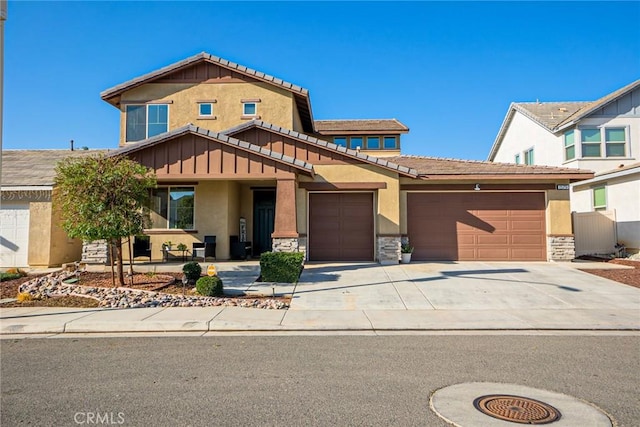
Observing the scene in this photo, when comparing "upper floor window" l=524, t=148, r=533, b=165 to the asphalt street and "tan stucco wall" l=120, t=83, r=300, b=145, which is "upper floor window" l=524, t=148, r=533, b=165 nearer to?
"tan stucco wall" l=120, t=83, r=300, b=145

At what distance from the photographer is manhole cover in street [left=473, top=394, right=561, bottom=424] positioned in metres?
3.94

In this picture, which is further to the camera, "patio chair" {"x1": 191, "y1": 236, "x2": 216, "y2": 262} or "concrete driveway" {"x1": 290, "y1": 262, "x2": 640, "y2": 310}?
"patio chair" {"x1": 191, "y1": 236, "x2": 216, "y2": 262}

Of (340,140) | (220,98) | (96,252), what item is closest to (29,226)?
(96,252)

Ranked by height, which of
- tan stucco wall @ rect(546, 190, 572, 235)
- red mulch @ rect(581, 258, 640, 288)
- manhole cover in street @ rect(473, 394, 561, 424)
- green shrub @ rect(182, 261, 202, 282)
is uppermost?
tan stucco wall @ rect(546, 190, 572, 235)

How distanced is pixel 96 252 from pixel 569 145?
2290 centimetres

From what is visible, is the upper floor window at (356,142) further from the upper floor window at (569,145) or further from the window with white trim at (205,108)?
the upper floor window at (569,145)

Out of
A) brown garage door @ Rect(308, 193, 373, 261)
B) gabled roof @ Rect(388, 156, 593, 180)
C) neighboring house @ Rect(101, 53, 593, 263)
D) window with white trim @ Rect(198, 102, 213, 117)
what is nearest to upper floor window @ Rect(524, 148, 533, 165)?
gabled roof @ Rect(388, 156, 593, 180)

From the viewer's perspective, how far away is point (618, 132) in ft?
71.5

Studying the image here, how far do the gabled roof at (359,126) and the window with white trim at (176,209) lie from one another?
529 inches

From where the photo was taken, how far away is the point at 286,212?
13.9 m

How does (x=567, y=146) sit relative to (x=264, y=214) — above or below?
above

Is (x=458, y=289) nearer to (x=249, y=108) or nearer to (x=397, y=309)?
(x=397, y=309)

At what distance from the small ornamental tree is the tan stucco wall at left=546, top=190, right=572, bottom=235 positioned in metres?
14.4

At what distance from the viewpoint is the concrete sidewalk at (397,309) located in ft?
24.9
